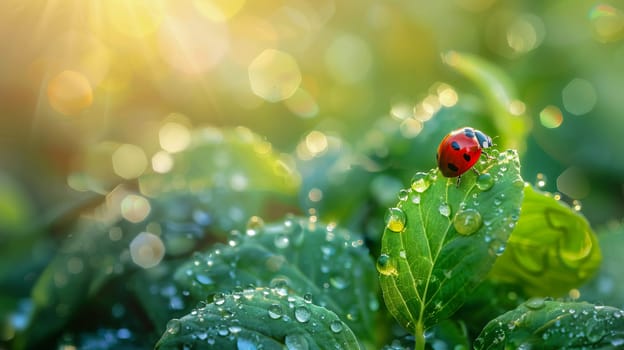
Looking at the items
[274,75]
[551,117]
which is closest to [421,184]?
[551,117]

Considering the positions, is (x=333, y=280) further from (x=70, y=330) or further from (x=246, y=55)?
(x=246, y=55)

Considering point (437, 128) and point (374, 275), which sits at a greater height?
point (437, 128)

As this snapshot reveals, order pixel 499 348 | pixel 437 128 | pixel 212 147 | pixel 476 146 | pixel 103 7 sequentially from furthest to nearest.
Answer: pixel 103 7, pixel 212 147, pixel 437 128, pixel 476 146, pixel 499 348

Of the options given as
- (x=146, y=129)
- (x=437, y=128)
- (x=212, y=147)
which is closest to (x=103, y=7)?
(x=146, y=129)

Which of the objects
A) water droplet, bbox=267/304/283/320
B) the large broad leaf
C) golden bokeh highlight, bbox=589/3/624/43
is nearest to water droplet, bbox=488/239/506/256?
water droplet, bbox=267/304/283/320

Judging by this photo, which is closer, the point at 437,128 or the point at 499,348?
the point at 499,348

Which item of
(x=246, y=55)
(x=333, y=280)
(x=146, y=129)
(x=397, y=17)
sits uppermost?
(x=397, y=17)
